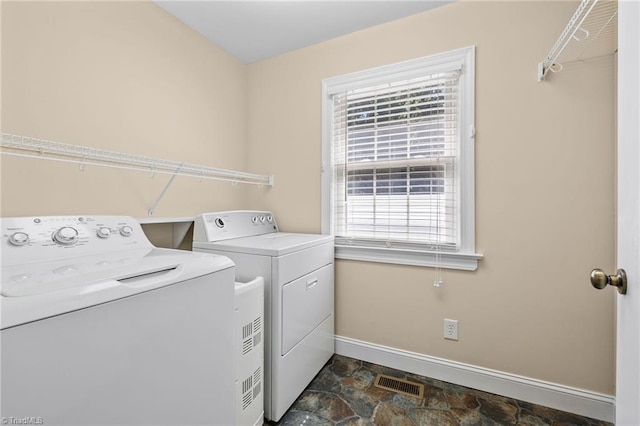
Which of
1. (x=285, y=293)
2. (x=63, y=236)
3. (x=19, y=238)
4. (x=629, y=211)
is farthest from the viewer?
(x=285, y=293)

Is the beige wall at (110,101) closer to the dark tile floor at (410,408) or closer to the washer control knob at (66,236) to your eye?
the washer control knob at (66,236)

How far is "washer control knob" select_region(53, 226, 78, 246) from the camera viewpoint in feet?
3.53

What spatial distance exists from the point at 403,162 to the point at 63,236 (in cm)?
185

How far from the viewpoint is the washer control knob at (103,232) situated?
1202 mm

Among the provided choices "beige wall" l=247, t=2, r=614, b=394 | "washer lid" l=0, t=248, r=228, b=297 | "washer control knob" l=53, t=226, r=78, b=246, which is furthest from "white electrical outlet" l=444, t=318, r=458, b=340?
"washer control knob" l=53, t=226, r=78, b=246

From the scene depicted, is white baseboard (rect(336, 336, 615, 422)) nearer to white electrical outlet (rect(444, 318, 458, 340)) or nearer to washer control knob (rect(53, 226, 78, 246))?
white electrical outlet (rect(444, 318, 458, 340))

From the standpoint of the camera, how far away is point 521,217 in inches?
64.2

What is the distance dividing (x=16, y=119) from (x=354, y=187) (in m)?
1.84

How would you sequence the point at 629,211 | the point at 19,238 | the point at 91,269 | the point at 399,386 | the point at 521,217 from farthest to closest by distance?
1. the point at 399,386
2. the point at 521,217
3. the point at 19,238
4. the point at 91,269
5. the point at 629,211

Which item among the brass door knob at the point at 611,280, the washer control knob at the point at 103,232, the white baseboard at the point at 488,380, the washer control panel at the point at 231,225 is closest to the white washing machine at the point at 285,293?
the washer control panel at the point at 231,225

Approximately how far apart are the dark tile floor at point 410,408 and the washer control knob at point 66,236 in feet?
4.33

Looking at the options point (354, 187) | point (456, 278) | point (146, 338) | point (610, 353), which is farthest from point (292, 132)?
point (610, 353)

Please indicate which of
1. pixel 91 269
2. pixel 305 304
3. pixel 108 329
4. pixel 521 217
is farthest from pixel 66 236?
pixel 521 217

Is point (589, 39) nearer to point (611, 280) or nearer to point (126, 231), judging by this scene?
point (611, 280)
